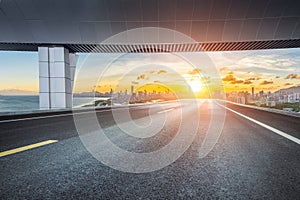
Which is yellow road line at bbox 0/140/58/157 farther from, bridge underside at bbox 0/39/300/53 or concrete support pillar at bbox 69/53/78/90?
concrete support pillar at bbox 69/53/78/90

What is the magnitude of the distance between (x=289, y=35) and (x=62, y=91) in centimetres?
1505

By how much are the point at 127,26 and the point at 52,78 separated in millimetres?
6234

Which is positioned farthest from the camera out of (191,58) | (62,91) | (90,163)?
(191,58)

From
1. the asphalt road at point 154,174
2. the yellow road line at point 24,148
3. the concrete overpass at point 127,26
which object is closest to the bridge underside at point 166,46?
the concrete overpass at point 127,26

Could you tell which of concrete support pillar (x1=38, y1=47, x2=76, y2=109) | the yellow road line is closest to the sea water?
concrete support pillar (x1=38, y1=47, x2=76, y2=109)

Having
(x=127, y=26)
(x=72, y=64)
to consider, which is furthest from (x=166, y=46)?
(x=72, y=64)

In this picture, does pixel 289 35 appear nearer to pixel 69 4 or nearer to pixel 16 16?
pixel 69 4

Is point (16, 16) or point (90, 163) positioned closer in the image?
point (90, 163)

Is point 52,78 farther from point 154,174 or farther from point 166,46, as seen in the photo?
point 154,174

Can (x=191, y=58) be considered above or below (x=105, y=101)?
above

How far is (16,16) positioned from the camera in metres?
14.8

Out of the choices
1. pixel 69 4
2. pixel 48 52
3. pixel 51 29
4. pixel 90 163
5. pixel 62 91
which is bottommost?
pixel 90 163

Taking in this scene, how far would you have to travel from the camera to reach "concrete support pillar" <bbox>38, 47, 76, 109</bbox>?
1700cm

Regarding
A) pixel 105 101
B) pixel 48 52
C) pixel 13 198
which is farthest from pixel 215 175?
pixel 105 101
